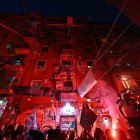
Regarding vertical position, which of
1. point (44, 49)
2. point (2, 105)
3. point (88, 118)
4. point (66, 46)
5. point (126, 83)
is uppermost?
point (66, 46)

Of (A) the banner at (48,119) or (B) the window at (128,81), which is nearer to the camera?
(A) the banner at (48,119)

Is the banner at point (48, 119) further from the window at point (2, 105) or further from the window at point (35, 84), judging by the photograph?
the window at point (2, 105)

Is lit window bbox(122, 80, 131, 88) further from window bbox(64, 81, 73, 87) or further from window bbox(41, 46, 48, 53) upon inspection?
window bbox(41, 46, 48, 53)

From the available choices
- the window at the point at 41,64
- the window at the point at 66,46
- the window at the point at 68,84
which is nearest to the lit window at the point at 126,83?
the window at the point at 68,84

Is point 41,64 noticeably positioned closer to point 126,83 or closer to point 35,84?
point 35,84

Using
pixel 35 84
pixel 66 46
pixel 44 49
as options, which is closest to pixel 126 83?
pixel 66 46

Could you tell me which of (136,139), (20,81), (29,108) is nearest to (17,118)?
(29,108)

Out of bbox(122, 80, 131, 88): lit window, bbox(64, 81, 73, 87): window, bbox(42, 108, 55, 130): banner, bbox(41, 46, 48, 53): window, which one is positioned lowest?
bbox(42, 108, 55, 130): banner

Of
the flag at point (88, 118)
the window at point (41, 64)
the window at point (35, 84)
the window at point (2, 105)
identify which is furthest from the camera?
the window at point (41, 64)

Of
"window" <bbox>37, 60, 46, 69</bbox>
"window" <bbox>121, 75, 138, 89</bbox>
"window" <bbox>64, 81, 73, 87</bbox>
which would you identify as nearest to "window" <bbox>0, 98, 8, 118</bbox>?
"window" <bbox>37, 60, 46, 69</bbox>

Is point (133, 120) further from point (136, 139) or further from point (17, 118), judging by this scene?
point (17, 118)

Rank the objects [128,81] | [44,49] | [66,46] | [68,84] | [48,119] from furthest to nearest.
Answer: [66,46] < [44,49] < [128,81] < [68,84] < [48,119]

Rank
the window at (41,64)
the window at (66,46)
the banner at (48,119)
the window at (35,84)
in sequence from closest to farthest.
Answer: the banner at (48,119) → the window at (35,84) → the window at (41,64) → the window at (66,46)

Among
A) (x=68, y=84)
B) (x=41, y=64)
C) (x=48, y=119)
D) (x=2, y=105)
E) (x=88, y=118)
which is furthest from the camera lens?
(x=41, y=64)
